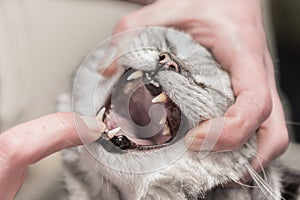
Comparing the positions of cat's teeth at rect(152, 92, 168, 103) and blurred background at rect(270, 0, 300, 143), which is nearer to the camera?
cat's teeth at rect(152, 92, 168, 103)

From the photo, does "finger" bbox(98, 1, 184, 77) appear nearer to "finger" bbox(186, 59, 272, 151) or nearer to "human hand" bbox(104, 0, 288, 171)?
"human hand" bbox(104, 0, 288, 171)

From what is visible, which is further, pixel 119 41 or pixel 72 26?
pixel 72 26

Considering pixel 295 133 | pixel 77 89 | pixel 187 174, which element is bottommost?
pixel 295 133

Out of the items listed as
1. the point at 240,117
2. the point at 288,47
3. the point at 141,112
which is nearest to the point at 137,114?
the point at 141,112

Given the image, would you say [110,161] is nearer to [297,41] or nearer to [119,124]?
[119,124]

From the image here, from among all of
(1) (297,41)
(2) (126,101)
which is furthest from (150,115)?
(1) (297,41)

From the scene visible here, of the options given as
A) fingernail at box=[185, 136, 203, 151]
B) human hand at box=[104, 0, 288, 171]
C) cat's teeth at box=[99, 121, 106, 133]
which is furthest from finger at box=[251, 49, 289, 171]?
cat's teeth at box=[99, 121, 106, 133]

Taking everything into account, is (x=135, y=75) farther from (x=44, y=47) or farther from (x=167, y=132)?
(x=44, y=47)
